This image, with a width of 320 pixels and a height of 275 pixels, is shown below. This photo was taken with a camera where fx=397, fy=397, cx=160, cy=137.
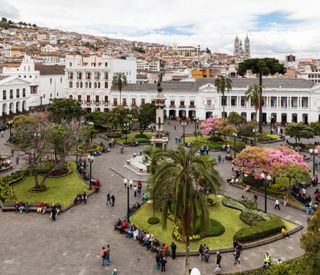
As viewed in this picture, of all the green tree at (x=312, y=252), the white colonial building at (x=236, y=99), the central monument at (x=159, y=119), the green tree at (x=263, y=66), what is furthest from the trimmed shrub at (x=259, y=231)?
the white colonial building at (x=236, y=99)

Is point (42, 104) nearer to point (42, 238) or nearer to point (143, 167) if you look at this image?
point (143, 167)

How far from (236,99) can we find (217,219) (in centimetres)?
4917

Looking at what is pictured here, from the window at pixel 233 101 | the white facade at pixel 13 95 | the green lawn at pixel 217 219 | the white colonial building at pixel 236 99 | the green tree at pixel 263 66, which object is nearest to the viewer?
the green lawn at pixel 217 219

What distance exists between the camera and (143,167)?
39281 mm

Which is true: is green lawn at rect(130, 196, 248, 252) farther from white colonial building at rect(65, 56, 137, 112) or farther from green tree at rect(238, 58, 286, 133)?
white colonial building at rect(65, 56, 137, 112)

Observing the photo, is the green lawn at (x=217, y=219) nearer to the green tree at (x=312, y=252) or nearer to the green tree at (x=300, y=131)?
the green tree at (x=312, y=252)

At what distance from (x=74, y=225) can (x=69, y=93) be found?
194 ft

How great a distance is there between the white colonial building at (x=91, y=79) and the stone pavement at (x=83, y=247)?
50.9 m

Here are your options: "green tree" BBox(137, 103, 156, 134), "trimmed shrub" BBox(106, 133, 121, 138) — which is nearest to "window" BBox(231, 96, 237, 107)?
"green tree" BBox(137, 103, 156, 134)

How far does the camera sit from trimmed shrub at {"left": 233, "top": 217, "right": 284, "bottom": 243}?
23781 millimetres

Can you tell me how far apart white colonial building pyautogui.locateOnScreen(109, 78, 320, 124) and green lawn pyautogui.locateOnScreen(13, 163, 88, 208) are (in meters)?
41.6

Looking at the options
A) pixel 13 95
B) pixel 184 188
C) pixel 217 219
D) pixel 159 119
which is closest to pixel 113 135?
pixel 159 119

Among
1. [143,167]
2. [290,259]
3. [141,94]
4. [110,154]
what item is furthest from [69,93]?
[290,259]

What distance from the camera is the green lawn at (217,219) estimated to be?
23703 millimetres
